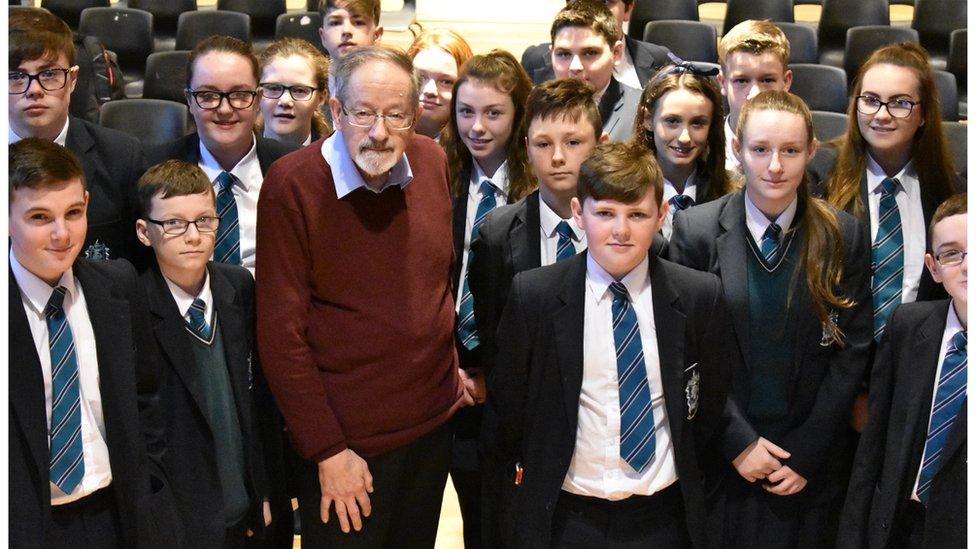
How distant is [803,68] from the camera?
16.3 ft

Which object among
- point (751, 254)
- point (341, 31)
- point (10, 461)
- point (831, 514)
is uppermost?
point (341, 31)

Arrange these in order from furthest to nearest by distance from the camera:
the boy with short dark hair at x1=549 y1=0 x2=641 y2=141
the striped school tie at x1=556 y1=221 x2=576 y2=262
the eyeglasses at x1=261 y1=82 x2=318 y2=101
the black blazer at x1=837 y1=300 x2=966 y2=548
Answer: the boy with short dark hair at x1=549 y1=0 x2=641 y2=141 → the eyeglasses at x1=261 y1=82 x2=318 y2=101 → the striped school tie at x1=556 y1=221 x2=576 y2=262 → the black blazer at x1=837 y1=300 x2=966 y2=548

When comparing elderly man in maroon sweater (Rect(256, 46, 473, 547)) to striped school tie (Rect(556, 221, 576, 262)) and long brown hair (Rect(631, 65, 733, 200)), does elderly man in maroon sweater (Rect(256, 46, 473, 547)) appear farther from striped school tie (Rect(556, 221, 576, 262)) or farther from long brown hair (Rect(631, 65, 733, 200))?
long brown hair (Rect(631, 65, 733, 200))

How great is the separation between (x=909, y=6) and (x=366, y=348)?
5.66m

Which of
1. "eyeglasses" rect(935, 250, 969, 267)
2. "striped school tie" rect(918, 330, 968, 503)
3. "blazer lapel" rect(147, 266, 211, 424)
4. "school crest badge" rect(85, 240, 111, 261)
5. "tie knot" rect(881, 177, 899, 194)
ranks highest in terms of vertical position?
"tie knot" rect(881, 177, 899, 194)

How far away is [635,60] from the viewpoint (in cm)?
426

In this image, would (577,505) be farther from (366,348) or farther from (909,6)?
(909,6)

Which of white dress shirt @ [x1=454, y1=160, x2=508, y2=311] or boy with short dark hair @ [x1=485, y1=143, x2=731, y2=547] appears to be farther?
white dress shirt @ [x1=454, y1=160, x2=508, y2=311]

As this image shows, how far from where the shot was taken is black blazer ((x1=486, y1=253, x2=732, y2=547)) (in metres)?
2.48

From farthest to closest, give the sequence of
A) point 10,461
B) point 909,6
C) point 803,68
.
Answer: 1. point 909,6
2. point 803,68
3. point 10,461

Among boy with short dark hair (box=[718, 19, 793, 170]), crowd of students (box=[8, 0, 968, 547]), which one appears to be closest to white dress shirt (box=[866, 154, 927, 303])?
crowd of students (box=[8, 0, 968, 547])

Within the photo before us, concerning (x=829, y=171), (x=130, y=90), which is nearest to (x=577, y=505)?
(x=829, y=171)

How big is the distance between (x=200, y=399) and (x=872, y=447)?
55.6 inches

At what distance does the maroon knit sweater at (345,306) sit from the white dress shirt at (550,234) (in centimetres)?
28
